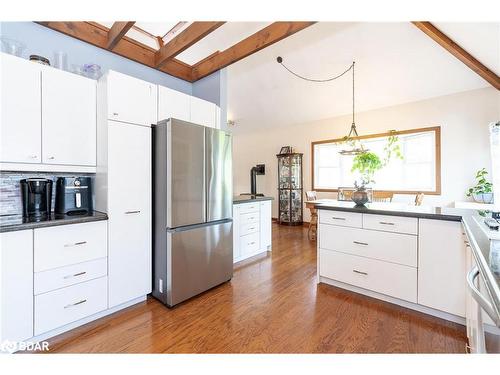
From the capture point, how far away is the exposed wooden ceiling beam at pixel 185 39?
7.64 ft

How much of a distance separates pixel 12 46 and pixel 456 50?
4.85 metres

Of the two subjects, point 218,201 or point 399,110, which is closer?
point 218,201

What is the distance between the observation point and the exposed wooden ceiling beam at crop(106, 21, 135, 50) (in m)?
2.19

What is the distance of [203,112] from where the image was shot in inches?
112

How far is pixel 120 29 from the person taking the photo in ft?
7.37

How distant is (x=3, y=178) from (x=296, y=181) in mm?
5415

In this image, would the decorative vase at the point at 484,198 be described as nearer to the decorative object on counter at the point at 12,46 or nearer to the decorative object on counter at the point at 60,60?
the decorative object on counter at the point at 60,60

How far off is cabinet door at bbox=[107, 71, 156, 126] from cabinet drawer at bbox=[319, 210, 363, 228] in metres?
2.04

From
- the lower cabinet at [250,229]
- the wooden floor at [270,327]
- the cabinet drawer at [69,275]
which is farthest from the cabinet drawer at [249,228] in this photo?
the cabinet drawer at [69,275]

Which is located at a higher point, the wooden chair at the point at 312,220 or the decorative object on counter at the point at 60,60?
the decorative object on counter at the point at 60,60

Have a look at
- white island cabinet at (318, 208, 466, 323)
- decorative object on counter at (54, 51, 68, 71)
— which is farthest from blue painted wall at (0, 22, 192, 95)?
white island cabinet at (318, 208, 466, 323)

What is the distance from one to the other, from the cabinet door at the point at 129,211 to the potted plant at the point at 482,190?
4.89 m
